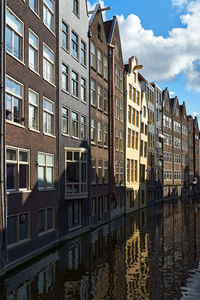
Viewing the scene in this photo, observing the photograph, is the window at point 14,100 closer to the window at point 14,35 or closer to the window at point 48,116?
the window at point 14,35

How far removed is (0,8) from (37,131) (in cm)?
676

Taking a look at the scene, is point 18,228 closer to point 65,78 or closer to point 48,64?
point 48,64

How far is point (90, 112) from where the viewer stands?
90.4ft

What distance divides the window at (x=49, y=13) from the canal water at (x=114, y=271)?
46.4ft

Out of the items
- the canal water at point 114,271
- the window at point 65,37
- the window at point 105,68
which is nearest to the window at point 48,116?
the window at point 65,37

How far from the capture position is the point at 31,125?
59.6 feet

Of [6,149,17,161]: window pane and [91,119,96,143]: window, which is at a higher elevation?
[91,119,96,143]: window

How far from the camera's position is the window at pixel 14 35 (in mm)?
15703

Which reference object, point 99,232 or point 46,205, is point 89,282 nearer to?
point 46,205

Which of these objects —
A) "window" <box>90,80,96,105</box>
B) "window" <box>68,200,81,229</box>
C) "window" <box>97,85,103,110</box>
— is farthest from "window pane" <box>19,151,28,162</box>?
"window" <box>97,85,103,110</box>

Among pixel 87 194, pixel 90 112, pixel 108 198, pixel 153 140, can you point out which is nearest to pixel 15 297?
pixel 87 194

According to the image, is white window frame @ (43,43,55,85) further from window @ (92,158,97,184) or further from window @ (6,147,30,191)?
window @ (92,158,97,184)

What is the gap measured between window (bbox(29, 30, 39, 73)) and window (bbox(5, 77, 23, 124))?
2.22m

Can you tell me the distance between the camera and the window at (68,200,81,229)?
23147 mm
